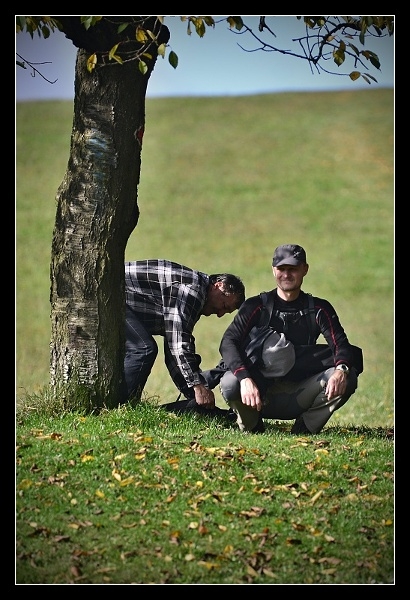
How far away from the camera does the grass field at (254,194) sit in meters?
19.7

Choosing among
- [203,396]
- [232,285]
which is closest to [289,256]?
Result: [232,285]

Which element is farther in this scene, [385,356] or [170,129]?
[170,129]

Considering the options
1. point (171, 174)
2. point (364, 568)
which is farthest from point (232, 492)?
point (171, 174)

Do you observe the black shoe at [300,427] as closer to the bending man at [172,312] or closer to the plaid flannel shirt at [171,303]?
the bending man at [172,312]

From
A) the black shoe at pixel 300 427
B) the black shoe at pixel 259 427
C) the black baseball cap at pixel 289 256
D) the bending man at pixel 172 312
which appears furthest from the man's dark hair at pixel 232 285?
the black shoe at pixel 300 427

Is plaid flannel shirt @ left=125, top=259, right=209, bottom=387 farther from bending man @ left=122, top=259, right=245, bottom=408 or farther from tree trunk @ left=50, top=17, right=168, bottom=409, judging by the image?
tree trunk @ left=50, top=17, right=168, bottom=409

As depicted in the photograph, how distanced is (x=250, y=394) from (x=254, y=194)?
20.0 m

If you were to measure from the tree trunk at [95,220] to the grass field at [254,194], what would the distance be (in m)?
11.0

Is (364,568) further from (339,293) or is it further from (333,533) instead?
(339,293)

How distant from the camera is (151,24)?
655 centimetres

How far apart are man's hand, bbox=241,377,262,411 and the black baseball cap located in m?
1.04

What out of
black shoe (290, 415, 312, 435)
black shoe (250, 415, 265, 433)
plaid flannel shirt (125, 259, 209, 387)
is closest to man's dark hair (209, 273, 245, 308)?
plaid flannel shirt (125, 259, 209, 387)

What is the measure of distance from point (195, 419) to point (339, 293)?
1522cm

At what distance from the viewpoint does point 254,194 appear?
26.0 m
